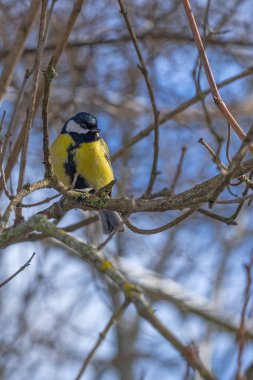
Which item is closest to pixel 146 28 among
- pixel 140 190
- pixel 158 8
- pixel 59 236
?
pixel 158 8

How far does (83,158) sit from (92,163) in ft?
0.20

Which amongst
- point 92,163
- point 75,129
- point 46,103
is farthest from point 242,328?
point 75,129

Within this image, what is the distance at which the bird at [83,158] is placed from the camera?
3479 millimetres

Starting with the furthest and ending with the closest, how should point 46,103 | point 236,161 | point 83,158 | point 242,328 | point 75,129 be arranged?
point 75,129 < point 83,158 < point 46,103 < point 242,328 < point 236,161

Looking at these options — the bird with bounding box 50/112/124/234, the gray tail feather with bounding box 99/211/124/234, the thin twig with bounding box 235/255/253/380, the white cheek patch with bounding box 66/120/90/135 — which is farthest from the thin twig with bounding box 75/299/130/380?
the white cheek patch with bounding box 66/120/90/135

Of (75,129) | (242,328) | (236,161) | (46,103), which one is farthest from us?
(75,129)

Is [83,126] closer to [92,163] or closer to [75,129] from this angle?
[75,129]

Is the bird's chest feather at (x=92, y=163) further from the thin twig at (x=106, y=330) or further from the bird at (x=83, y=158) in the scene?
the thin twig at (x=106, y=330)

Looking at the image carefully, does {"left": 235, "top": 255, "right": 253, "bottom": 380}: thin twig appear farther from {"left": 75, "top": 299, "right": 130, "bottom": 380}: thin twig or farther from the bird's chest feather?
the bird's chest feather

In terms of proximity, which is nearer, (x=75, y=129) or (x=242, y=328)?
(x=242, y=328)

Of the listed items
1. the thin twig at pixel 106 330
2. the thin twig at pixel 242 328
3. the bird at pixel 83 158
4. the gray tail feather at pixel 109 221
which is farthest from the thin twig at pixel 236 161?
the gray tail feather at pixel 109 221

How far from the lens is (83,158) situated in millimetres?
3551

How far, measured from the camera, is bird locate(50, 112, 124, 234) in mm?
3479

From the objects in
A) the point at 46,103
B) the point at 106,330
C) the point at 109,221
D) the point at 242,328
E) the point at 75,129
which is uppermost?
the point at 75,129
